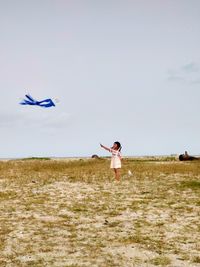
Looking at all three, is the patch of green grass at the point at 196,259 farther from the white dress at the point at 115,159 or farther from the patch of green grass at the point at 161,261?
the white dress at the point at 115,159

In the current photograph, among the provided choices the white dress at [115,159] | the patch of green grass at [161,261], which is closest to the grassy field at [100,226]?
the patch of green grass at [161,261]

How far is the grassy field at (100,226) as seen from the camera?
390 inches

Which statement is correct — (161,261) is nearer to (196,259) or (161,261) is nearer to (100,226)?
(196,259)

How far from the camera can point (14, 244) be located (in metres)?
11.2

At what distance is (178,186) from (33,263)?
52.0 ft

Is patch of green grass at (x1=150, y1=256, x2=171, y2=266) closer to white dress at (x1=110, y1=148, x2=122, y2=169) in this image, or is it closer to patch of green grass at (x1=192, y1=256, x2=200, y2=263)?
patch of green grass at (x1=192, y1=256, x2=200, y2=263)

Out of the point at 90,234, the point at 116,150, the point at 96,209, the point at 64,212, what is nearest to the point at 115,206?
the point at 96,209

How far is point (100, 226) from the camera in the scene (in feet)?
43.9

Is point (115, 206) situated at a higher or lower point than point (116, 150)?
lower

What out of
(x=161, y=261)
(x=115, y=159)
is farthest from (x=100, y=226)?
(x=115, y=159)

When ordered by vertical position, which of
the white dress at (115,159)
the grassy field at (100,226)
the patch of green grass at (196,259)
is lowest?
the patch of green grass at (196,259)

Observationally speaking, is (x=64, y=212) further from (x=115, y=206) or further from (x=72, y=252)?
(x=72, y=252)

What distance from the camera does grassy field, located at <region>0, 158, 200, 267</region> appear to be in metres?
9.91

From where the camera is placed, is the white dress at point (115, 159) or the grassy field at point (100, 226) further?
the white dress at point (115, 159)
